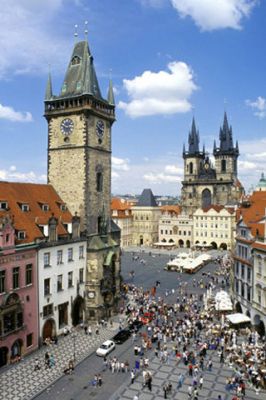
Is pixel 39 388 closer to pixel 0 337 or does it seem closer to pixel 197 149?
pixel 0 337

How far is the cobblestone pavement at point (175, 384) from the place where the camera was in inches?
1153

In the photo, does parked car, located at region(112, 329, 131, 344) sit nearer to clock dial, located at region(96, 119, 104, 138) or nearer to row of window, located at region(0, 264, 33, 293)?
row of window, located at region(0, 264, 33, 293)

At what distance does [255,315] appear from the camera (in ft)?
144

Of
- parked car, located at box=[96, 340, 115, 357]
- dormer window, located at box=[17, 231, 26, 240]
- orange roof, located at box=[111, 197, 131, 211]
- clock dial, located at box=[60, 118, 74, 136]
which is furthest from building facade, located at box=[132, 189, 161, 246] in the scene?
dormer window, located at box=[17, 231, 26, 240]

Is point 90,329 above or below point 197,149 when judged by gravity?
below

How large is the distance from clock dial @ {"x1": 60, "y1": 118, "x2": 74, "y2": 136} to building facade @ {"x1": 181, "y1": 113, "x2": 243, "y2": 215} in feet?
321

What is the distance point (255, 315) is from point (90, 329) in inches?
754

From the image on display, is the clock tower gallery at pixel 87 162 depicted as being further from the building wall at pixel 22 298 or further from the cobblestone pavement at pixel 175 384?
the cobblestone pavement at pixel 175 384

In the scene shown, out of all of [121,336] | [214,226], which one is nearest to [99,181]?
[121,336]

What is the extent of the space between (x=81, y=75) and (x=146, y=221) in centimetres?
8913

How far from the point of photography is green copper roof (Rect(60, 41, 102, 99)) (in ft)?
156

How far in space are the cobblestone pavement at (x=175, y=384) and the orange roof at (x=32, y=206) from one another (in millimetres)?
16763

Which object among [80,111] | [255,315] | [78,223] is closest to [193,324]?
[255,315]

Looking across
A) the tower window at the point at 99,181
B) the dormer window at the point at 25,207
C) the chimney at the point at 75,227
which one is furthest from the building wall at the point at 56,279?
the tower window at the point at 99,181
